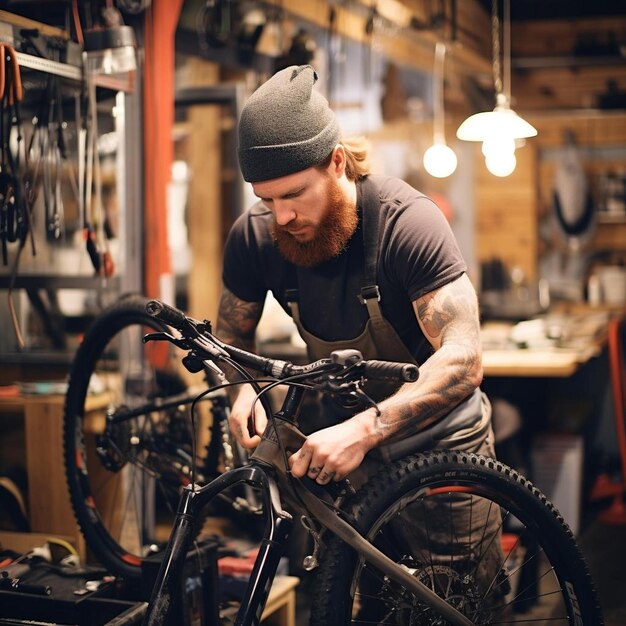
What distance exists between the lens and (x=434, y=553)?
2.59m

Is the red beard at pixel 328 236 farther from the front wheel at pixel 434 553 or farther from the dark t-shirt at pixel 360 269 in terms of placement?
the front wheel at pixel 434 553

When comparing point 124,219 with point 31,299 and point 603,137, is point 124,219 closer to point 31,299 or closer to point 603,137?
point 31,299

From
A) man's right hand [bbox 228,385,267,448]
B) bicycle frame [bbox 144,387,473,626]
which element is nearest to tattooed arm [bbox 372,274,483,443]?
bicycle frame [bbox 144,387,473,626]

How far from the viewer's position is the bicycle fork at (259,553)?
219 cm

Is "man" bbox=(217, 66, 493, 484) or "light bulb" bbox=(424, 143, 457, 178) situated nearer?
"man" bbox=(217, 66, 493, 484)

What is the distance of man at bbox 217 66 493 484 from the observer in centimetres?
238

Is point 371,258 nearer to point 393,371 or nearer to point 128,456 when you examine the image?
point 393,371

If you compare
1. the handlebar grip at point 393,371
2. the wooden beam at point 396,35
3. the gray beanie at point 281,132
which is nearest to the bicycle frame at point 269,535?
the handlebar grip at point 393,371

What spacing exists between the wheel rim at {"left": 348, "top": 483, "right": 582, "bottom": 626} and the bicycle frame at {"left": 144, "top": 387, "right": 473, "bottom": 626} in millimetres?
61

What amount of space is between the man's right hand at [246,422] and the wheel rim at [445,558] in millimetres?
391

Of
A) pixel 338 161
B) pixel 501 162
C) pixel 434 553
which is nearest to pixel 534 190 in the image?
pixel 501 162

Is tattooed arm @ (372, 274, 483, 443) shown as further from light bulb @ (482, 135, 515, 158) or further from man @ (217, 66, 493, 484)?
light bulb @ (482, 135, 515, 158)

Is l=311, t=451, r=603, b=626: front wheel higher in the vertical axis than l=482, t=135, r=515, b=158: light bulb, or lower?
lower

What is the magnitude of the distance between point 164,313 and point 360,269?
2.25ft
